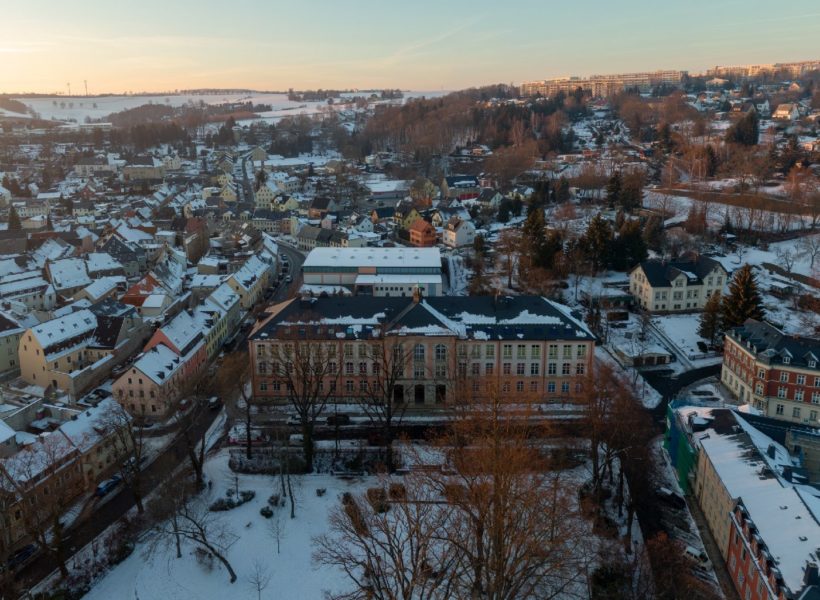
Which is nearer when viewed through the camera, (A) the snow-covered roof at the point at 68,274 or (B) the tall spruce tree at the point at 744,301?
(B) the tall spruce tree at the point at 744,301

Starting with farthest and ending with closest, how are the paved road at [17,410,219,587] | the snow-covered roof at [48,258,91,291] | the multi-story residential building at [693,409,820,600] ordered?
the snow-covered roof at [48,258,91,291] → the paved road at [17,410,219,587] → the multi-story residential building at [693,409,820,600]

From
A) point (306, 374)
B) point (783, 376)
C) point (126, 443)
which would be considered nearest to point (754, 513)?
point (783, 376)

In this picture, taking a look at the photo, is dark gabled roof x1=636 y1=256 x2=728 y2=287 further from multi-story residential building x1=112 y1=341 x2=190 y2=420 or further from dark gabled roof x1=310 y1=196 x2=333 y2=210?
dark gabled roof x1=310 y1=196 x2=333 y2=210

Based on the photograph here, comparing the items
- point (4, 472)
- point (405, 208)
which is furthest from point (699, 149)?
point (4, 472)

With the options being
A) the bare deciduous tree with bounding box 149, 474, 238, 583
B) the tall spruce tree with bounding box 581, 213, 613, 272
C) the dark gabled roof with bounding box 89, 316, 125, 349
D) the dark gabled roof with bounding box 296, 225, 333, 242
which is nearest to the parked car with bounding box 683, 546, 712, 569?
the bare deciduous tree with bounding box 149, 474, 238, 583

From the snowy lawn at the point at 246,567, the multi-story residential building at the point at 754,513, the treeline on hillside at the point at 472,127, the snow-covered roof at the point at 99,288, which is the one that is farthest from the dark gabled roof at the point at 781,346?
the treeline on hillside at the point at 472,127

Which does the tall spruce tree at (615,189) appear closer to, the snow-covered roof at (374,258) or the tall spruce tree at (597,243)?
the tall spruce tree at (597,243)
